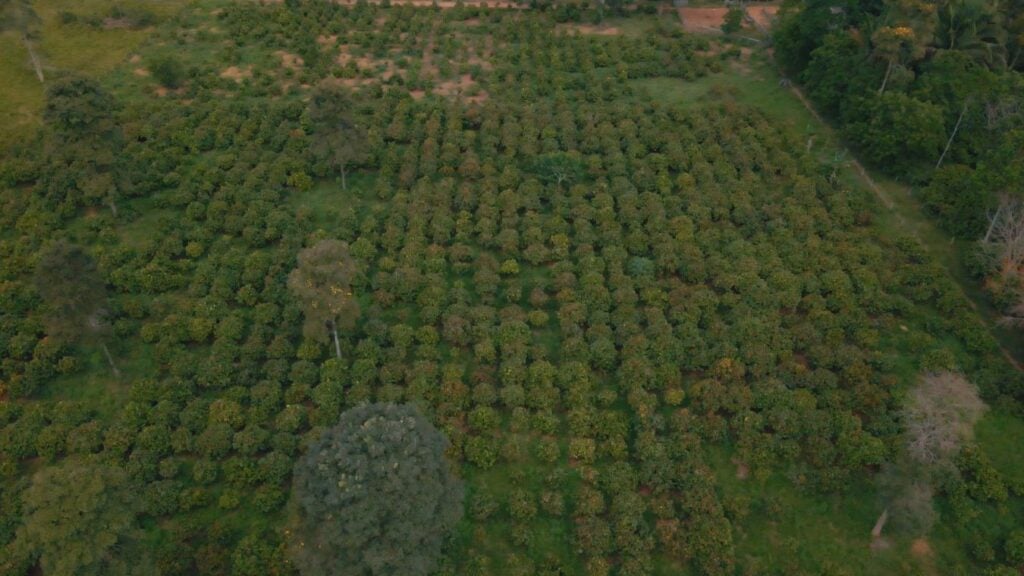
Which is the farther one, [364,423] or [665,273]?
[665,273]

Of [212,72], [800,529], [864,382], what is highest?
[212,72]

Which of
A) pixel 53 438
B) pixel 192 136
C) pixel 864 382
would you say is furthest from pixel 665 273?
pixel 192 136

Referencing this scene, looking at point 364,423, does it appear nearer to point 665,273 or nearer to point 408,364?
point 408,364

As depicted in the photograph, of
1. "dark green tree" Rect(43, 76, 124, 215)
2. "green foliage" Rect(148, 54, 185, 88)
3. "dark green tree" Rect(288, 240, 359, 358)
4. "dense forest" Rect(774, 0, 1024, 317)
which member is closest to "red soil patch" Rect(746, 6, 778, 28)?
"dense forest" Rect(774, 0, 1024, 317)

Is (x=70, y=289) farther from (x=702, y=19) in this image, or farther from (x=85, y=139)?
(x=702, y=19)

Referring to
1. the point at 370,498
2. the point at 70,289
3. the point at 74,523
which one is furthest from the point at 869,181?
the point at 74,523

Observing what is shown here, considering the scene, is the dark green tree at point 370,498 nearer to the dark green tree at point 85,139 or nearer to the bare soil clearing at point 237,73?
the dark green tree at point 85,139
